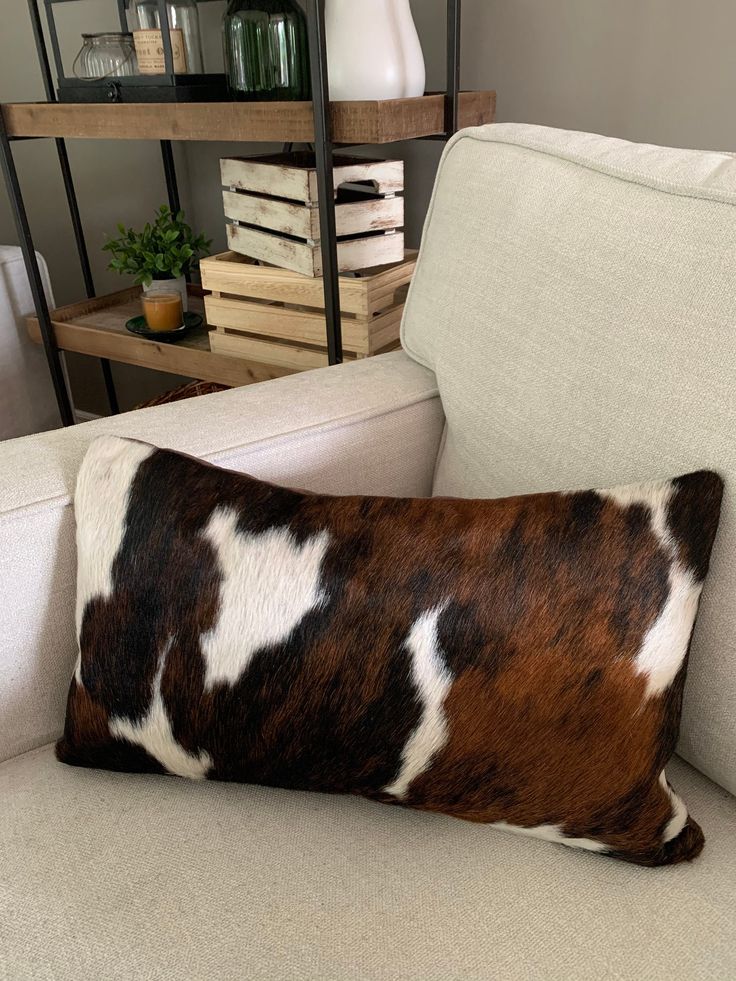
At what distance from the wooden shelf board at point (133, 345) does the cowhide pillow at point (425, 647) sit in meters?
0.82

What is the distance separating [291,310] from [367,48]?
1.40 ft

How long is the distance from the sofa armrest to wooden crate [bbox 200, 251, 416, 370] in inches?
14.0

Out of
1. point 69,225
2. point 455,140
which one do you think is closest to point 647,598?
point 455,140

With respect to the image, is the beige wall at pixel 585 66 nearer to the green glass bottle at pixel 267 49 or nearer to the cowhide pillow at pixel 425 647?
the green glass bottle at pixel 267 49

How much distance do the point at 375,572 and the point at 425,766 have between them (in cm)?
14

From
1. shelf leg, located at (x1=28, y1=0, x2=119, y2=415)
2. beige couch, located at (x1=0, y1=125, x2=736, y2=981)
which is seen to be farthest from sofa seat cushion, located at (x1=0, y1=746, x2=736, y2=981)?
shelf leg, located at (x1=28, y1=0, x2=119, y2=415)

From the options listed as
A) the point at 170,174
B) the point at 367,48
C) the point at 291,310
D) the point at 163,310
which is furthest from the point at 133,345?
the point at 367,48

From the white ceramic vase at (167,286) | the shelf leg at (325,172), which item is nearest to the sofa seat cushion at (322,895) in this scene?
the shelf leg at (325,172)

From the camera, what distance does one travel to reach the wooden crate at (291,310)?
126 cm

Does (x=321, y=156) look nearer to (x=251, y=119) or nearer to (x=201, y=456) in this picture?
(x=251, y=119)

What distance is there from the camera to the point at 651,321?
595 millimetres

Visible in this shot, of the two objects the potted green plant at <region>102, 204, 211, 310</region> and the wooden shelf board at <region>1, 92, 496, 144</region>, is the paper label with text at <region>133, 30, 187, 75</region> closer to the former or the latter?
the wooden shelf board at <region>1, 92, 496, 144</region>

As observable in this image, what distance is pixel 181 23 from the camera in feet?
4.48

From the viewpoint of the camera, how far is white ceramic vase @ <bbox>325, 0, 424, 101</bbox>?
1092mm
